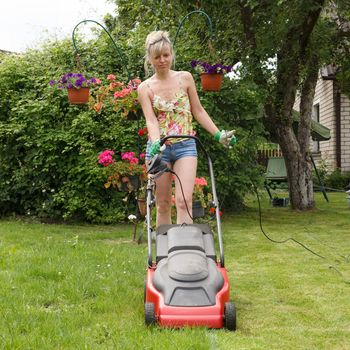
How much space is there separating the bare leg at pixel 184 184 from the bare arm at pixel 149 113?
0.23 meters

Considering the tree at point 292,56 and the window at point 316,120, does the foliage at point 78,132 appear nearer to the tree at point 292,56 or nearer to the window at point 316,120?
the tree at point 292,56

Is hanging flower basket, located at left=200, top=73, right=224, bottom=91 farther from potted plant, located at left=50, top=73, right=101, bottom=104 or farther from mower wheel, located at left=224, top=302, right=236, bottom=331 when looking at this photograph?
mower wheel, located at left=224, top=302, right=236, bottom=331

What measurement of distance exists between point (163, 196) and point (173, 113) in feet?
1.76

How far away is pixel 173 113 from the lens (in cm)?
385

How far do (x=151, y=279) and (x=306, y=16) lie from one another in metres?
6.85

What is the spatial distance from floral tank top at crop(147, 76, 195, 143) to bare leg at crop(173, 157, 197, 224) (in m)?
0.21

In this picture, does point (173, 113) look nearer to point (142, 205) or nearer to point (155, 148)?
point (155, 148)

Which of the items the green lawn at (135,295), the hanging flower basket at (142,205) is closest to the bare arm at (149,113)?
the green lawn at (135,295)

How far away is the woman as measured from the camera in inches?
147

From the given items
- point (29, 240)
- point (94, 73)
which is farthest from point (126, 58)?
→ point (29, 240)

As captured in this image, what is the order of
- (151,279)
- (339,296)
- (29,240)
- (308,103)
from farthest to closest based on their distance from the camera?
1. (308,103)
2. (29,240)
3. (339,296)
4. (151,279)

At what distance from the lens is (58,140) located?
8078 mm

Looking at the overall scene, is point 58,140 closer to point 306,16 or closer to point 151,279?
point 306,16

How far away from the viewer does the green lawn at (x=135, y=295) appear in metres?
2.86
